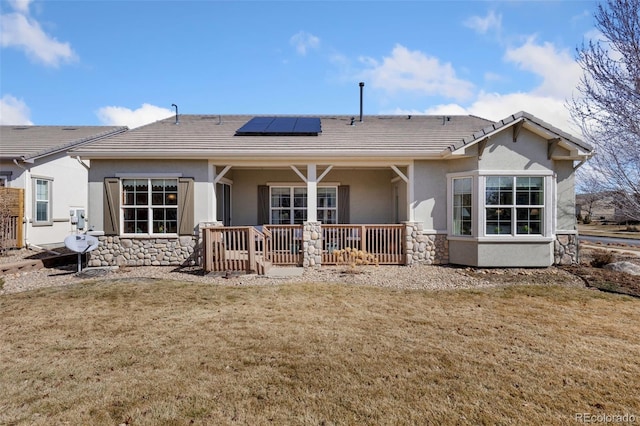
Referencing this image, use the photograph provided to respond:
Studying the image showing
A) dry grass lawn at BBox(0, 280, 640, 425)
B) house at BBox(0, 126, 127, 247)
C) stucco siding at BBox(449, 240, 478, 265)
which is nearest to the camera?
dry grass lawn at BBox(0, 280, 640, 425)

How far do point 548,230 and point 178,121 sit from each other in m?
13.2

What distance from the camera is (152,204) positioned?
10172 mm

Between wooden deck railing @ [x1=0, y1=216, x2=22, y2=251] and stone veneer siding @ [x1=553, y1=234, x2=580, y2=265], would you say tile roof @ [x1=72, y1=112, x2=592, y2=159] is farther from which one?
wooden deck railing @ [x1=0, y1=216, x2=22, y2=251]

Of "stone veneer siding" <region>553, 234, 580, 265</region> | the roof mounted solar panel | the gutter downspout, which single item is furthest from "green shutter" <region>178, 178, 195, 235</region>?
"stone veneer siding" <region>553, 234, 580, 265</region>

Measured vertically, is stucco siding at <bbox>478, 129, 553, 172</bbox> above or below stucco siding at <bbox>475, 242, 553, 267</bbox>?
above

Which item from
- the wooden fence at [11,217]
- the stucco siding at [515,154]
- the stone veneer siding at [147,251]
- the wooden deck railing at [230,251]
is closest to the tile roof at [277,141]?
the stucco siding at [515,154]

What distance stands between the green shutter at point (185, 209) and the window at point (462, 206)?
7657 mm

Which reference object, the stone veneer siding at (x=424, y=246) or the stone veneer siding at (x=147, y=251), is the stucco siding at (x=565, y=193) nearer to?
the stone veneer siding at (x=424, y=246)

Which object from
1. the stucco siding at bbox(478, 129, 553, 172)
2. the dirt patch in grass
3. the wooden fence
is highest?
the stucco siding at bbox(478, 129, 553, 172)

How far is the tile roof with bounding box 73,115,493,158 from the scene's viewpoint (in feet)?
32.6

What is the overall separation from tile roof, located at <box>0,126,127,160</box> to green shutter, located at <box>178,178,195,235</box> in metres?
7.98

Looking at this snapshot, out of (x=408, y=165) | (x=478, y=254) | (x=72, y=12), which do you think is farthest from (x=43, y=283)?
(x=478, y=254)

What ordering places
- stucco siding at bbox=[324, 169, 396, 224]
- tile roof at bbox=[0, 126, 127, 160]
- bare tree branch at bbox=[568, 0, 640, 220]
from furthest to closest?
tile roof at bbox=[0, 126, 127, 160]
stucco siding at bbox=[324, 169, 396, 224]
bare tree branch at bbox=[568, 0, 640, 220]

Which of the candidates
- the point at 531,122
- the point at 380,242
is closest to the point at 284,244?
the point at 380,242
